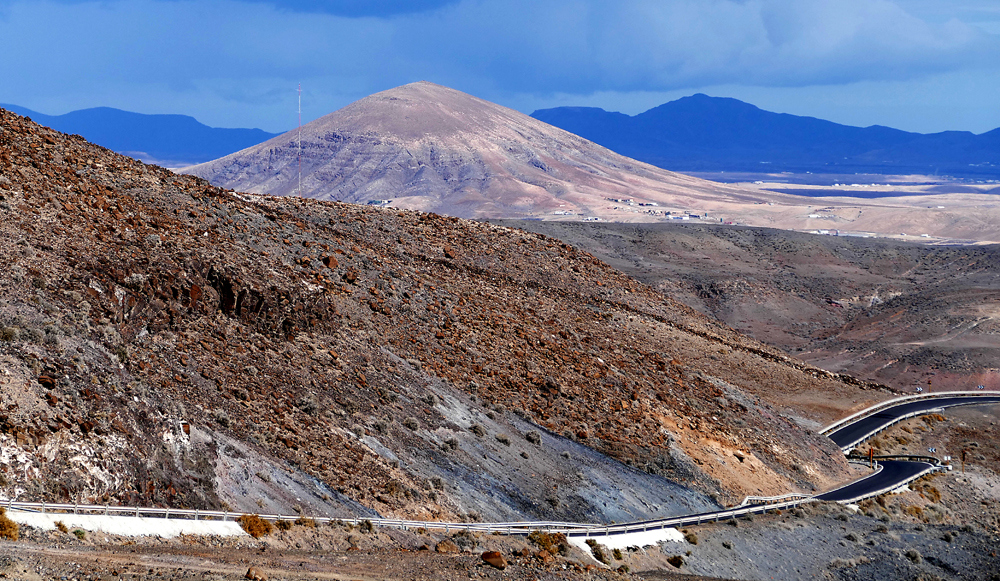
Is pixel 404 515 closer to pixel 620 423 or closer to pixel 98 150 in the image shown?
pixel 620 423

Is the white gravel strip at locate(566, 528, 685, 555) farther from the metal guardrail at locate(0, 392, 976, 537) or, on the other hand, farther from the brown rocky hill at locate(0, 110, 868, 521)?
the brown rocky hill at locate(0, 110, 868, 521)

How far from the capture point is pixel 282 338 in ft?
81.8

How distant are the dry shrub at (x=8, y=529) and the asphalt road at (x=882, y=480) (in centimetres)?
2531

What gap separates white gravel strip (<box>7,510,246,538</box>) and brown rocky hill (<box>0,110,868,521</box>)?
0.86m

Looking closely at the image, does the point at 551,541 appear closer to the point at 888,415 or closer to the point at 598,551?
the point at 598,551

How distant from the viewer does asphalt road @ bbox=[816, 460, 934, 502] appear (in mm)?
31603

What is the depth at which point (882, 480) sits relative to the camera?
34.3 meters

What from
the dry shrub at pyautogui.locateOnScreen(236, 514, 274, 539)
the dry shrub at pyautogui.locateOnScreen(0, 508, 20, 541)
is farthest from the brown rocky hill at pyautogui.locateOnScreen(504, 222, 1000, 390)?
the dry shrub at pyautogui.locateOnScreen(0, 508, 20, 541)

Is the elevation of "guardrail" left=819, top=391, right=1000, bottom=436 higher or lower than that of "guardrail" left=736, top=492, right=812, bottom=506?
lower

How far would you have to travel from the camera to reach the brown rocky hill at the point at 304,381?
17.5m

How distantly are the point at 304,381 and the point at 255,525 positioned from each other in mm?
7453

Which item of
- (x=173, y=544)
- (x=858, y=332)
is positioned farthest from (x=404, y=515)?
(x=858, y=332)

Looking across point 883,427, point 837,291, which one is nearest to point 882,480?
point 883,427

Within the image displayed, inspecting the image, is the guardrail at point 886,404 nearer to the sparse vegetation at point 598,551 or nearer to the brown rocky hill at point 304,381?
the brown rocky hill at point 304,381
